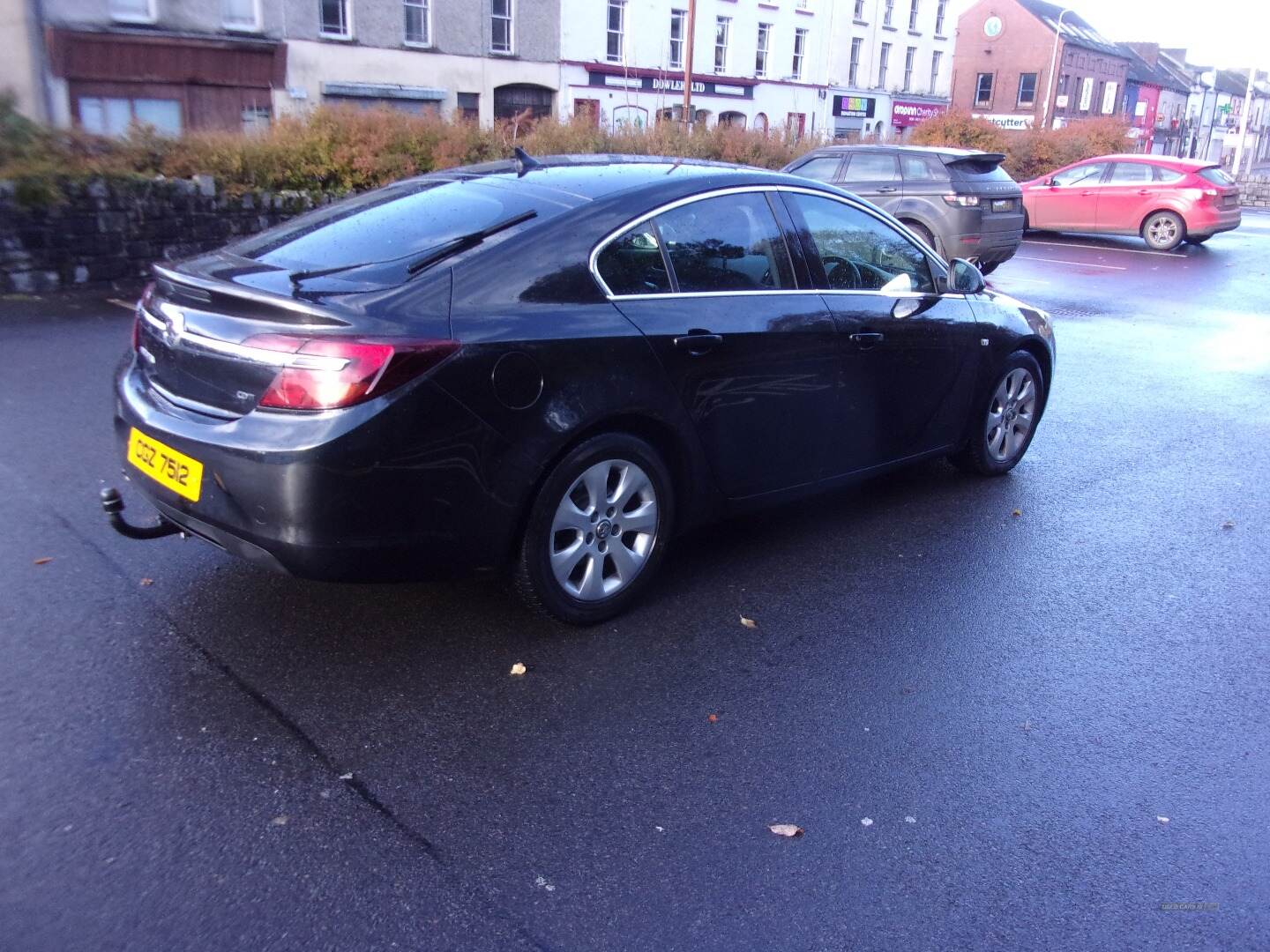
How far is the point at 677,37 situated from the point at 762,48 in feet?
17.0

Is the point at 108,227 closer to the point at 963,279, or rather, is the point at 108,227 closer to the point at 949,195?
the point at 963,279

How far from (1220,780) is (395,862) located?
2.52 metres

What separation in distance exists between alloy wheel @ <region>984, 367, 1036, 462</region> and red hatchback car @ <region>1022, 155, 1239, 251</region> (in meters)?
14.3

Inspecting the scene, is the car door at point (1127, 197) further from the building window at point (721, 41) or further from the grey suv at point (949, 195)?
the building window at point (721, 41)

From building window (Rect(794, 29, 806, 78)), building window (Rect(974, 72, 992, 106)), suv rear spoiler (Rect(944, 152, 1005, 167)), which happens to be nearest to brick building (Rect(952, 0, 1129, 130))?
building window (Rect(974, 72, 992, 106))

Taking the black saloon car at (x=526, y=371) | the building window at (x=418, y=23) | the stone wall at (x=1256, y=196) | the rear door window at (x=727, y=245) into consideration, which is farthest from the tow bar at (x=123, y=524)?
the stone wall at (x=1256, y=196)

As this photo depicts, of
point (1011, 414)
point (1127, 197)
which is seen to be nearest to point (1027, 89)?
point (1127, 197)

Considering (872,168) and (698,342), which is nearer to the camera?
(698,342)

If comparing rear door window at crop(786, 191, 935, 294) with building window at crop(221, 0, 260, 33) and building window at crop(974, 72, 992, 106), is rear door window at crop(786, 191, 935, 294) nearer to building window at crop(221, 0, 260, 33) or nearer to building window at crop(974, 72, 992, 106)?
building window at crop(221, 0, 260, 33)

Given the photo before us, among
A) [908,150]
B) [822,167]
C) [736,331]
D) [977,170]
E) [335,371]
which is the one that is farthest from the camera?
[822,167]

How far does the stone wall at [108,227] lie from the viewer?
1036 cm

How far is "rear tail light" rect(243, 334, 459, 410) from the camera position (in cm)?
337

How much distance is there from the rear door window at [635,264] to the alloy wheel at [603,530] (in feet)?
2.18

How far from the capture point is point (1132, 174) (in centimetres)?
2039
